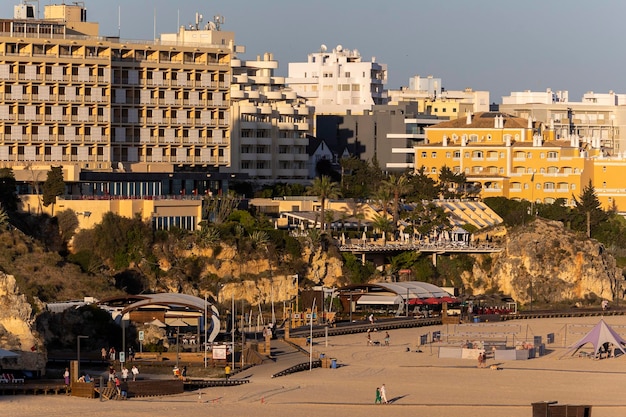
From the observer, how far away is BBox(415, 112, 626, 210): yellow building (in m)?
140

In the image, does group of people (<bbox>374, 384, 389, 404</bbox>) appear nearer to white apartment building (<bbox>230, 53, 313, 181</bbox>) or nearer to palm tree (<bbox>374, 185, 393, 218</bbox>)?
palm tree (<bbox>374, 185, 393, 218</bbox>)

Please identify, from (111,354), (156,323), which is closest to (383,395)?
(111,354)

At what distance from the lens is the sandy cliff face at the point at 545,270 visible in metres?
113

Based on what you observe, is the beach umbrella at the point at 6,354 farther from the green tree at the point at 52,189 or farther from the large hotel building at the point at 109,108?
the large hotel building at the point at 109,108

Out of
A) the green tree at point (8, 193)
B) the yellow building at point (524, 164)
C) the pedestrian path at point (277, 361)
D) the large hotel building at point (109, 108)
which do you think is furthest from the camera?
the yellow building at point (524, 164)

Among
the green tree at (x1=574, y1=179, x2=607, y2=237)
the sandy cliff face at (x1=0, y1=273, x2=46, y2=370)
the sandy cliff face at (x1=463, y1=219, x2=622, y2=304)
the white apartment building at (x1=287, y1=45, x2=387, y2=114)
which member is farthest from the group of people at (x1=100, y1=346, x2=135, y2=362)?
the white apartment building at (x1=287, y1=45, x2=387, y2=114)

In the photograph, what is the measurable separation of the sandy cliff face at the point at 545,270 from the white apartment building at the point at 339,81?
65754 mm

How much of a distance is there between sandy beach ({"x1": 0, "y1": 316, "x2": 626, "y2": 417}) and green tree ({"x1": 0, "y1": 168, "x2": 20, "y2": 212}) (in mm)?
21718

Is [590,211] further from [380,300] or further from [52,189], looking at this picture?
[52,189]

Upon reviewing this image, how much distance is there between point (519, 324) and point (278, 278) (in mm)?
14170

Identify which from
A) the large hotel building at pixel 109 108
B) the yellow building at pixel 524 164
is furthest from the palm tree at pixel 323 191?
the yellow building at pixel 524 164

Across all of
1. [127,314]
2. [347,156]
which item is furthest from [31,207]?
[347,156]

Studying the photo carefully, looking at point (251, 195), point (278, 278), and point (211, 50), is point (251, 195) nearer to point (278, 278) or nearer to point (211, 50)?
point (211, 50)

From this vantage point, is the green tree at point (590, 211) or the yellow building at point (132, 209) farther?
the green tree at point (590, 211)
